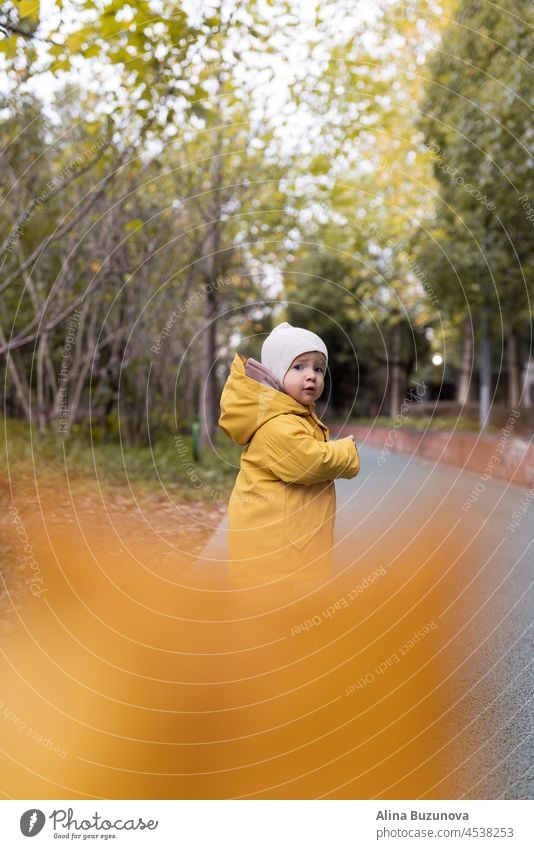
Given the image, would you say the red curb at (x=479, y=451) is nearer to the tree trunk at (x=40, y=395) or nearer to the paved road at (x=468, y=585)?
the paved road at (x=468, y=585)

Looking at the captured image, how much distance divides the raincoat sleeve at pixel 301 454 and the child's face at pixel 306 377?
8 centimetres

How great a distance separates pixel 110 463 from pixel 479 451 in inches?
276

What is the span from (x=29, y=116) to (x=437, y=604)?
22.5 ft

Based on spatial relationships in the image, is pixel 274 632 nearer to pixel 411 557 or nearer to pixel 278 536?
pixel 278 536

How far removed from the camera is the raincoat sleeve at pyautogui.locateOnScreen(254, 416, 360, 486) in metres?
2.79

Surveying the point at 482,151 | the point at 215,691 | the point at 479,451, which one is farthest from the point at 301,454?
the point at 479,451

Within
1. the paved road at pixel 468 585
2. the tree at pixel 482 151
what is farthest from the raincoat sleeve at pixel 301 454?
the tree at pixel 482 151

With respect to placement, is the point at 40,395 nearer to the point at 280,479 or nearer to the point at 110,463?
the point at 110,463

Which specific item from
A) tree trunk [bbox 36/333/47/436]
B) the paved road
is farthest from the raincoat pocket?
tree trunk [bbox 36/333/47/436]

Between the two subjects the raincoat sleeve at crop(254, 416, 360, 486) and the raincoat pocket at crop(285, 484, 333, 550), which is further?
the raincoat pocket at crop(285, 484, 333, 550)

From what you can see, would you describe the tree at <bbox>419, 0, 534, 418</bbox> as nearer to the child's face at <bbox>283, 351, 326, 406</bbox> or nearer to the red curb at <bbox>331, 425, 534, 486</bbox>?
the red curb at <bbox>331, 425, 534, 486</bbox>

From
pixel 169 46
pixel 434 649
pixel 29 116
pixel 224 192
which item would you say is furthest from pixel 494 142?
pixel 434 649

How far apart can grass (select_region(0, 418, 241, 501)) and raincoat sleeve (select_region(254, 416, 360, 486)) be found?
423 centimetres

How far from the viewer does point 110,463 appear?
404 inches
